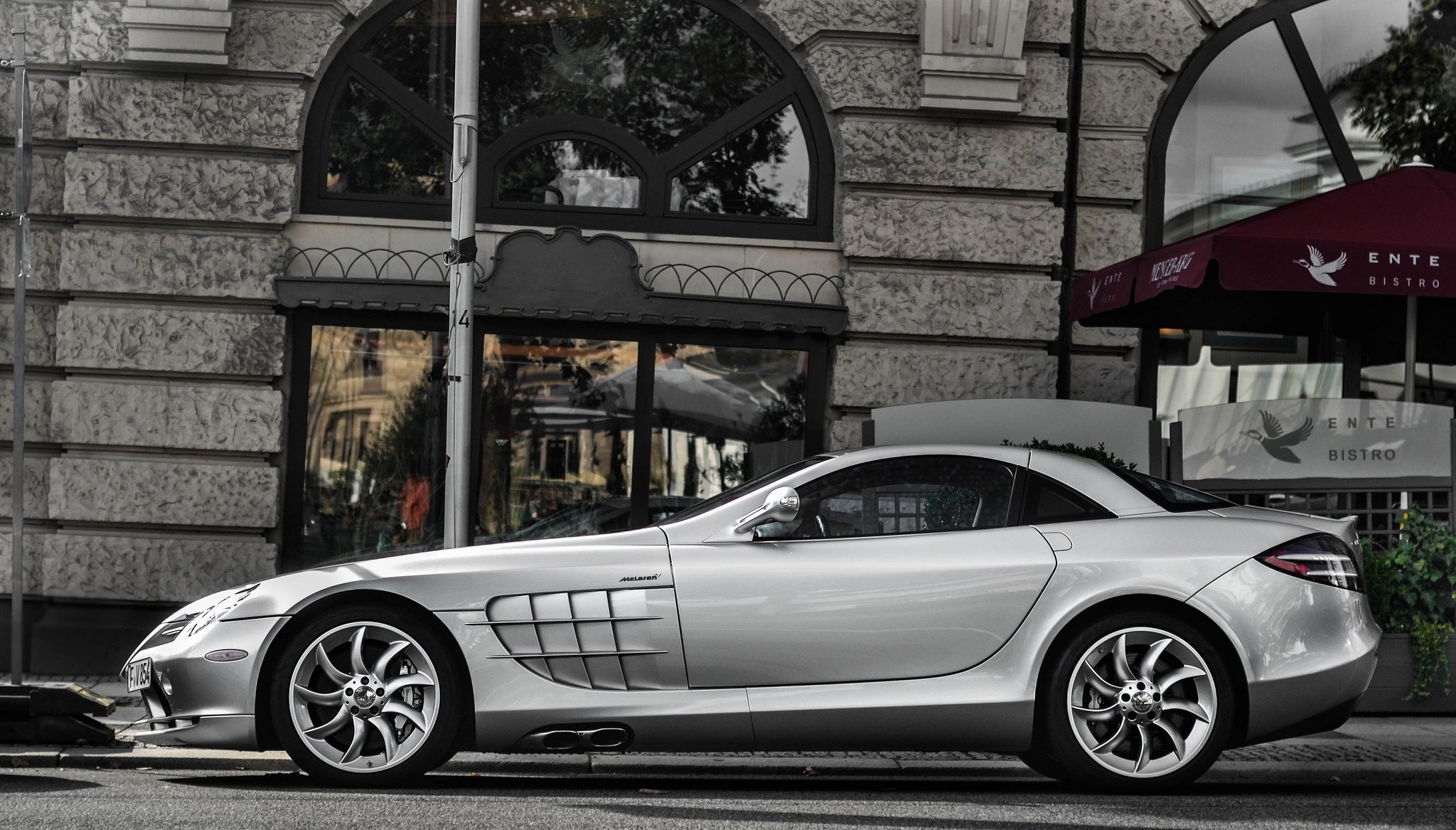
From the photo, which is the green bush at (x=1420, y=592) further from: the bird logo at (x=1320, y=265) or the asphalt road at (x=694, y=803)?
the asphalt road at (x=694, y=803)

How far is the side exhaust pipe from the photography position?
17.7ft

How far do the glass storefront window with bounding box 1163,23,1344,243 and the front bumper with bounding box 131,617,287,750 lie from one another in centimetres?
723

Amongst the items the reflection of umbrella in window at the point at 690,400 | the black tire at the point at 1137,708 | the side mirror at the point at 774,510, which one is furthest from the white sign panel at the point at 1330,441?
the side mirror at the point at 774,510

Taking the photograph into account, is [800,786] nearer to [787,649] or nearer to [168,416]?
[787,649]

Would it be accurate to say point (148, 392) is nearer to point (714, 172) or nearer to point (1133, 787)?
point (714, 172)

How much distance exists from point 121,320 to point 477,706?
5442mm

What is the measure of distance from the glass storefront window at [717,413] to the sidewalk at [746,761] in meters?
3.30

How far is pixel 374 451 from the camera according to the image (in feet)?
32.4

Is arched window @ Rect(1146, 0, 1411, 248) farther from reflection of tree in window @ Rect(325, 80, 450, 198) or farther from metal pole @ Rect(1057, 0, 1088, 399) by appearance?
reflection of tree in window @ Rect(325, 80, 450, 198)

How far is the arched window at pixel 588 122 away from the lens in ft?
32.7

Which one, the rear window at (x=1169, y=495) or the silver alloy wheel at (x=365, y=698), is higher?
the rear window at (x=1169, y=495)

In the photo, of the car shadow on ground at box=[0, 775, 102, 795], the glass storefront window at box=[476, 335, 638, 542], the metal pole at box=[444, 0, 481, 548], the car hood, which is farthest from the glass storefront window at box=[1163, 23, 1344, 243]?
the car shadow on ground at box=[0, 775, 102, 795]

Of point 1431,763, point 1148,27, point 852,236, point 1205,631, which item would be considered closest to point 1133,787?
Result: point 1205,631

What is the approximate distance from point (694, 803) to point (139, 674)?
7.37 ft
